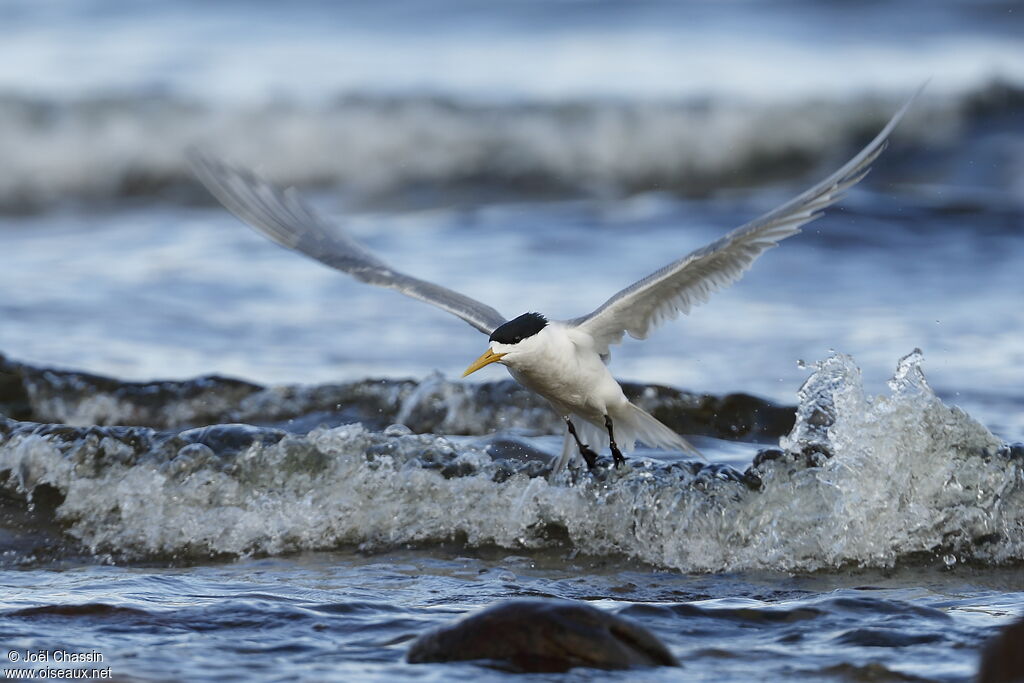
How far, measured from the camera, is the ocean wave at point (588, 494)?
19.9ft

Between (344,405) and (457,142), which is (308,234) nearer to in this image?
(344,405)

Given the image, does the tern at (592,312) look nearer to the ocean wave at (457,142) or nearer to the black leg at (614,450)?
the black leg at (614,450)

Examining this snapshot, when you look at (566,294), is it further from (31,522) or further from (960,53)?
(960,53)

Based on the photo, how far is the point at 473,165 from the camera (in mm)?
17391

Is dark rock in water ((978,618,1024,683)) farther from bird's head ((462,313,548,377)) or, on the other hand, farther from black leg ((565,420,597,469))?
black leg ((565,420,597,469))

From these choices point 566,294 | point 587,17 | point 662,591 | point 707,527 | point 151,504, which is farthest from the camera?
point 587,17

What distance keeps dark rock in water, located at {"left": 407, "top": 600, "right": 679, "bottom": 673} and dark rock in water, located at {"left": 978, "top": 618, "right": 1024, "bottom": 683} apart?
38.1 inches

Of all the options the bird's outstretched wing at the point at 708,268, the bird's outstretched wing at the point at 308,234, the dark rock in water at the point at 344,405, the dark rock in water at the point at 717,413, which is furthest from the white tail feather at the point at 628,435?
the dark rock in water at the point at 344,405

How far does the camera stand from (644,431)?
22.7 feet

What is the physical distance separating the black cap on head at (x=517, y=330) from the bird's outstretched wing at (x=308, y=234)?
54cm

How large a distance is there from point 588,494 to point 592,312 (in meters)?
0.89

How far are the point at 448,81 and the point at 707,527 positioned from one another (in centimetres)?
1455

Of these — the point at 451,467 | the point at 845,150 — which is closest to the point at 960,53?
the point at 845,150

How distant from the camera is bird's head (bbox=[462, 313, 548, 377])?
606cm
